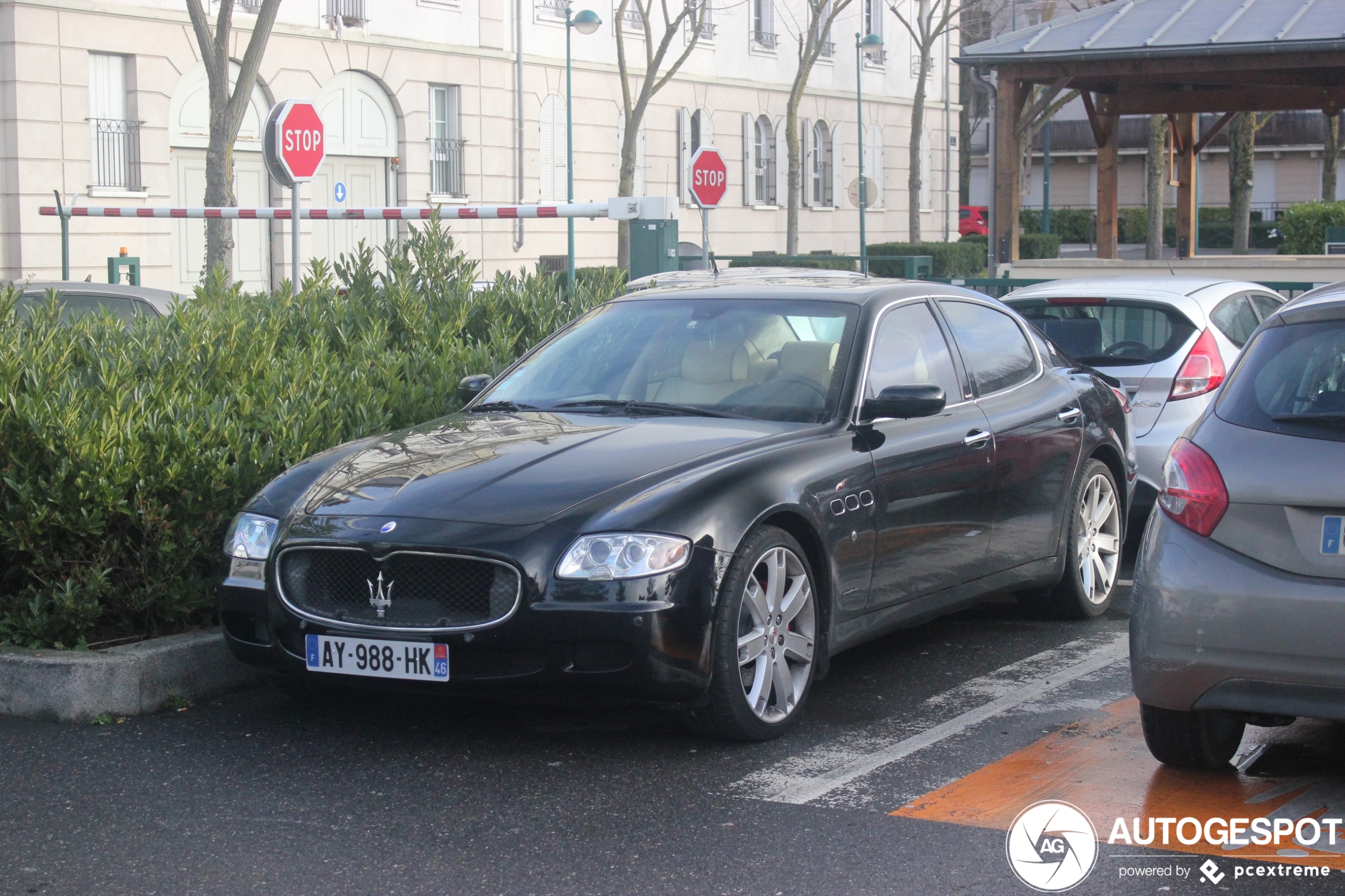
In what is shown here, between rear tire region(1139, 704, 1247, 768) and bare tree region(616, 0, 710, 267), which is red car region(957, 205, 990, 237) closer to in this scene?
bare tree region(616, 0, 710, 267)

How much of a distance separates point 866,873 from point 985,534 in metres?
2.60

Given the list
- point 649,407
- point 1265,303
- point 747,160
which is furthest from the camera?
point 747,160

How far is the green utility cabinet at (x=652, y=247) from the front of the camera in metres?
12.3

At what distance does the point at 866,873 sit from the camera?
4203 millimetres

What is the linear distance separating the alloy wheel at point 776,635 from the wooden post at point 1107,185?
2047 cm

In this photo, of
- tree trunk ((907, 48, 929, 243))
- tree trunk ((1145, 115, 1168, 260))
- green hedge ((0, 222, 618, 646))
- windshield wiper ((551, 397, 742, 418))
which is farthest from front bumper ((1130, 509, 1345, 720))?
tree trunk ((907, 48, 929, 243))

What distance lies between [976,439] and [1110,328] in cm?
304

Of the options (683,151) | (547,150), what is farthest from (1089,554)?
(683,151)

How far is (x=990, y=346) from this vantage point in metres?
7.13

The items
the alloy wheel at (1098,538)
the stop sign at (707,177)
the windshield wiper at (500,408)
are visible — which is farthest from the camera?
the stop sign at (707,177)

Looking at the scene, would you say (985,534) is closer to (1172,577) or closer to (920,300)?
(920,300)

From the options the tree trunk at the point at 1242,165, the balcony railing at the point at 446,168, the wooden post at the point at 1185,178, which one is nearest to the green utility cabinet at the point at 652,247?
the wooden post at the point at 1185,178

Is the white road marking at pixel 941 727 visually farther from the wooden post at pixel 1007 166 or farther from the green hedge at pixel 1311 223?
the green hedge at pixel 1311 223

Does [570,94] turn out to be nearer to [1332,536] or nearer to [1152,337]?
[1152,337]
